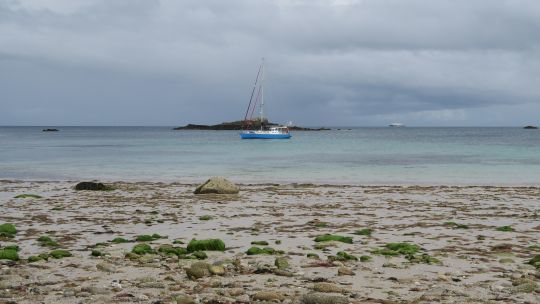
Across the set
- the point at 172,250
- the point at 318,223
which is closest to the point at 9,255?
the point at 172,250

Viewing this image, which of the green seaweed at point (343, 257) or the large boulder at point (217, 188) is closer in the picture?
the green seaweed at point (343, 257)

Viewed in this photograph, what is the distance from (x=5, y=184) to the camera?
2969 cm

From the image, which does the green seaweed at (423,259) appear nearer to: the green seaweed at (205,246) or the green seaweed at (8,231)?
the green seaweed at (205,246)

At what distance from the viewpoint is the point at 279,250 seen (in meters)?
11.7

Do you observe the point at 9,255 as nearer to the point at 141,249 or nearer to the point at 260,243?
the point at 141,249

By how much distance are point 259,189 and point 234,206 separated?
710 centimetres

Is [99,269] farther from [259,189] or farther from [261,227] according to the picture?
[259,189]

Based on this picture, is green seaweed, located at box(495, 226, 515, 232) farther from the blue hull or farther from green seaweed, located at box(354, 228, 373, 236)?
the blue hull

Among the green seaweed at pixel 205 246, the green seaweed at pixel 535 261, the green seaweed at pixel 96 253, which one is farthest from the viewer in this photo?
the green seaweed at pixel 205 246

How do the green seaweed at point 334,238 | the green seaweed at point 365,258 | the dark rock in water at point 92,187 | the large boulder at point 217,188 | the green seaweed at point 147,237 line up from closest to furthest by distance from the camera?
1. the green seaweed at point 365,258
2. the green seaweed at point 334,238
3. the green seaweed at point 147,237
4. the large boulder at point 217,188
5. the dark rock in water at point 92,187

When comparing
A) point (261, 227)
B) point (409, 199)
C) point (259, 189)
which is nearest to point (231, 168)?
point (259, 189)

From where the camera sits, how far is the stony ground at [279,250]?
8227 millimetres

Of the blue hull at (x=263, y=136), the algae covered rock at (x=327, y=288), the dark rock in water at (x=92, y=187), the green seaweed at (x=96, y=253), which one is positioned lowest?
the dark rock in water at (x=92, y=187)

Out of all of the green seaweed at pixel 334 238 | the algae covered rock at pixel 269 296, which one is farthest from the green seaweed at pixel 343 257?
the algae covered rock at pixel 269 296
